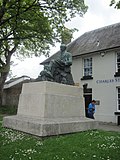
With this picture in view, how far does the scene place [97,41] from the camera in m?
21.3

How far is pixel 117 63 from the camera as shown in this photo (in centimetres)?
1852

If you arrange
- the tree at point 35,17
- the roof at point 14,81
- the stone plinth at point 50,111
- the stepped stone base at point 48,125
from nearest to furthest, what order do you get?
the stepped stone base at point 48,125, the stone plinth at point 50,111, the tree at point 35,17, the roof at point 14,81

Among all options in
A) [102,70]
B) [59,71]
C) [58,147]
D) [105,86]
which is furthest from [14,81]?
[58,147]

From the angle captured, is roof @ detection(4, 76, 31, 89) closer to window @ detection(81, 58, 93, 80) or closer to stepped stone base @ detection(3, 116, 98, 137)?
window @ detection(81, 58, 93, 80)

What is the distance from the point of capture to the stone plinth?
25.2 feet

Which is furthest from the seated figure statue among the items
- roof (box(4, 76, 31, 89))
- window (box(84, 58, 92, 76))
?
roof (box(4, 76, 31, 89))

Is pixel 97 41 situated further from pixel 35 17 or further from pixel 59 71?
pixel 59 71

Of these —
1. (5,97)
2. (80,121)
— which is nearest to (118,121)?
(80,121)

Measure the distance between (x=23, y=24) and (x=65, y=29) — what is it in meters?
4.09

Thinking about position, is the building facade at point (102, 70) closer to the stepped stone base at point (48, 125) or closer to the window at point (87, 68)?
the window at point (87, 68)

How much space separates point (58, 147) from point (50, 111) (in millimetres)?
2126

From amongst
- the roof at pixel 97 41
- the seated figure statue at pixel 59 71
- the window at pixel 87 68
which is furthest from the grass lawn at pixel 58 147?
the window at pixel 87 68

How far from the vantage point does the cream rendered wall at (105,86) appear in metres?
18.0

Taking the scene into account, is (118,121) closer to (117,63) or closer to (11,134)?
(117,63)
